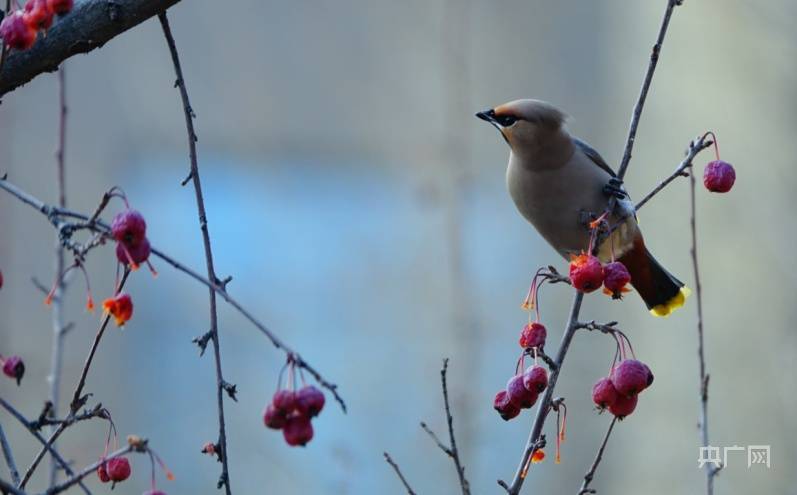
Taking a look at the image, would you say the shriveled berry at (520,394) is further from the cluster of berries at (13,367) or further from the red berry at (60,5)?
the red berry at (60,5)

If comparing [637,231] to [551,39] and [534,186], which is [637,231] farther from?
[551,39]

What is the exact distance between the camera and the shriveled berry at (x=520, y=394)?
5.22 feet

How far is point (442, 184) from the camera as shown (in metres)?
5.20

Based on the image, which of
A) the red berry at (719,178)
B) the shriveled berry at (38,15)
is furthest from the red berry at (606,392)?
the shriveled berry at (38,15)

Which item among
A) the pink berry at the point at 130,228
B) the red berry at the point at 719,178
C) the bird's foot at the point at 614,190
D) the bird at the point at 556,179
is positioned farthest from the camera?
the bird at the point at 556,179

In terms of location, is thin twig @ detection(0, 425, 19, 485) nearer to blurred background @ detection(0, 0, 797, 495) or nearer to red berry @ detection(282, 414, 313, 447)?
red berry @ detection(282, 414, 313, 447)

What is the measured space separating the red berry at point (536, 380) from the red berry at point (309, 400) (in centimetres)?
45

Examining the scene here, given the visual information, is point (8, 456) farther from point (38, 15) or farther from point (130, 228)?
point (38, 15)

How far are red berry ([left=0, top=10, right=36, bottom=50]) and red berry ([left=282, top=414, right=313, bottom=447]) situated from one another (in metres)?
0.54

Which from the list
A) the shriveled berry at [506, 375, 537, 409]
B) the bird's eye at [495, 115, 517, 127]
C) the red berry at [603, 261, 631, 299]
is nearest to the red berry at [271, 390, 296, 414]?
the shriveled berry at [506, 375, 537, 409]

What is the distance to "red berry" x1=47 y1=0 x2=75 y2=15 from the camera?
1.32 metres

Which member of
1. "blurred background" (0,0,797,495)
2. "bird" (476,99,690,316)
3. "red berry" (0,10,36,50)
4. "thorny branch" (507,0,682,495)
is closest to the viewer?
"red berry" (0,10,36,50)

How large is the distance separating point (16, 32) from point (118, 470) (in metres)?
0.59

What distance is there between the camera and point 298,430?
122cm
